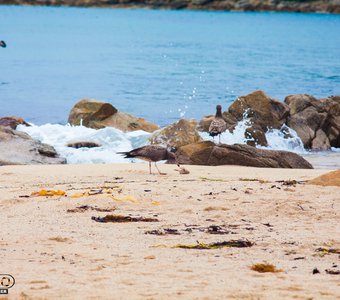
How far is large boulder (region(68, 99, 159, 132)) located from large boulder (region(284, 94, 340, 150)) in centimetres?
394

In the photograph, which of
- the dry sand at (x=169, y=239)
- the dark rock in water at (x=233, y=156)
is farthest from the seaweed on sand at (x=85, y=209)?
the dark rock in water at (x=233, y=156)

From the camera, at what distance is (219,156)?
15.2 meters

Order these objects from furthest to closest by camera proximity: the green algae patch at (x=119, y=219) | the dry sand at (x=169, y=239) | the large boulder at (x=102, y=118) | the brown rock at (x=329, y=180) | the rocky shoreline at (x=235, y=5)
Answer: the rocky shoreline at (x=235, y=5) → the large boulder at (x=102, y=118) → the brown rock at (x=329, y=180) → the green algae patch at (x=119, y=219) → the dry sand at (x=169, y=239)

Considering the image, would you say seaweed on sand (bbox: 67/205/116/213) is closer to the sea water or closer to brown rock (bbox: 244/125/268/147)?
the sea water

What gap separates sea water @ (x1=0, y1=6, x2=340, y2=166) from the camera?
22.4 meters

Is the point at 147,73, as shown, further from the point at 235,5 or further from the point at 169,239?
the point at 235,5

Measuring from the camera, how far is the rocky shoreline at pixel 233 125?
16.5 metres

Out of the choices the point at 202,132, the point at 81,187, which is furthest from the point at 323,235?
the point at 202,132

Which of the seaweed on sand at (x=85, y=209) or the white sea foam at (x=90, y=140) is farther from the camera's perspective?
the white sea foam at (x=90, y=140)

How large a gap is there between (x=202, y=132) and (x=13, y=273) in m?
14.7

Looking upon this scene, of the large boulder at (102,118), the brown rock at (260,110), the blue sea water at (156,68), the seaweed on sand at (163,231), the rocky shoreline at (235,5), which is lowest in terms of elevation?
the rocky shoreline at (235,5)

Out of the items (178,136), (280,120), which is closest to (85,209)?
(178,136)

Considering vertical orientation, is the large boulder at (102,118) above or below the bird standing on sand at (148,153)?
below

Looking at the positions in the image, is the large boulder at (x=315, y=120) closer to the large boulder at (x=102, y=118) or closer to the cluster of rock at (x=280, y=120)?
the cluster of rock at (x=280, y=120)
